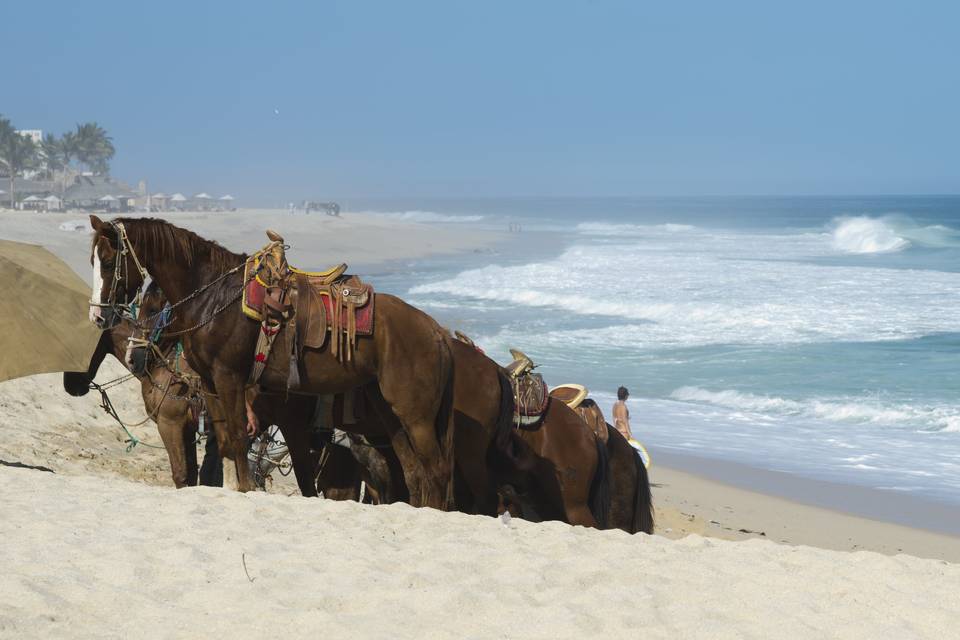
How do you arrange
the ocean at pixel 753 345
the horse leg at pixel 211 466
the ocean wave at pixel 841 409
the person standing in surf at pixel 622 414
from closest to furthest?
the horse leg at pixel 211 466 → the person standing in surf at pixel 622 414 → the ocean at pixel 753 345 → the ocean wave at pixel 841 409

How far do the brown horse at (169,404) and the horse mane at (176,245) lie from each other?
4.21ft

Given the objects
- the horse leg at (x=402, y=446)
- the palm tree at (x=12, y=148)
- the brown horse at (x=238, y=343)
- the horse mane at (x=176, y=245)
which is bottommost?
the horse leg at (x=402, y=446)

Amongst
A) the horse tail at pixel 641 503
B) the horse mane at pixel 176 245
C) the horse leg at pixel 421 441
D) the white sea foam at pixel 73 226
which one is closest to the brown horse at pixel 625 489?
the horse tail at pixel 641 503

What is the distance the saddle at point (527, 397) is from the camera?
7926 millimetres

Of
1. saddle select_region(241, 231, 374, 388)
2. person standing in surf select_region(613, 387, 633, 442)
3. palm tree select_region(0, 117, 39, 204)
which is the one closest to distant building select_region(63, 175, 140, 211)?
palm tree select_region(0, 117, 39, 204)

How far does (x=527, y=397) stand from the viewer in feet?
26.1

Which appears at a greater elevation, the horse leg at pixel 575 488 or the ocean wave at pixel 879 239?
the ocean wave at pixel 879 239

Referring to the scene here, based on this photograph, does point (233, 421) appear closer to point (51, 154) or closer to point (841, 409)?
point (841, 409)

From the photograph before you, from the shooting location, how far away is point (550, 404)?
8188mm

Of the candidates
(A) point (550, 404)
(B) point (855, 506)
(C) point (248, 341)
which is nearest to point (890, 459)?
(B) point (855, 506)

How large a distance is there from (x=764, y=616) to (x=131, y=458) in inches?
323

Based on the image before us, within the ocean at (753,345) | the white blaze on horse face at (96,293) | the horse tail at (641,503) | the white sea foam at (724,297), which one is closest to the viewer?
the white blaze on horse face at (96,293)

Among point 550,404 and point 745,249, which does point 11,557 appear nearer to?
point 550,404

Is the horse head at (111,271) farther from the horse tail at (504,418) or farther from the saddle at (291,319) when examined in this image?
the horse tail at (504,418)
